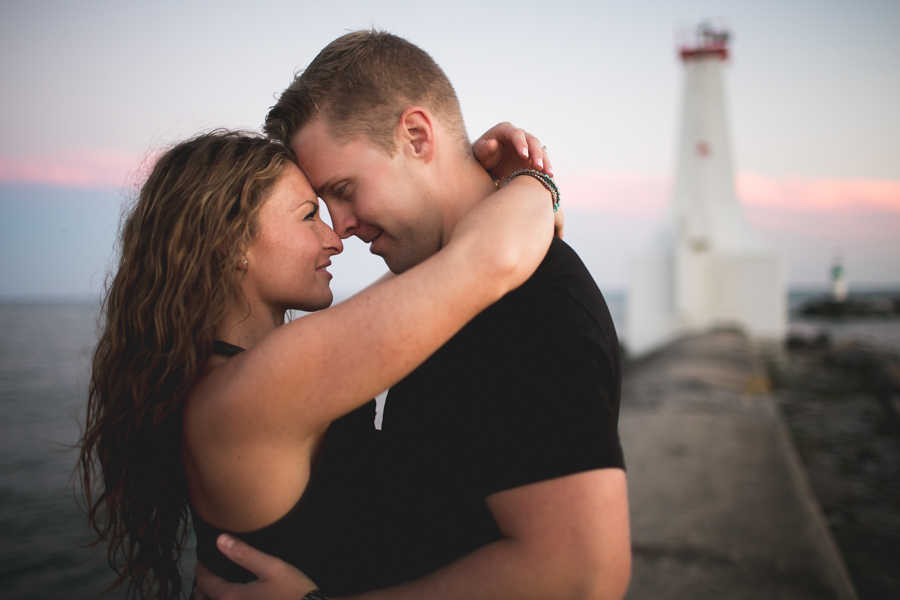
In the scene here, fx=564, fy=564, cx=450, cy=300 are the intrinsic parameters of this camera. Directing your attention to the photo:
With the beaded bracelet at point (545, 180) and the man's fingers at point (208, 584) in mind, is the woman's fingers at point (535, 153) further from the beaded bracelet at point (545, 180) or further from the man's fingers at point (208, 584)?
the man's fingers at point (208, 584)

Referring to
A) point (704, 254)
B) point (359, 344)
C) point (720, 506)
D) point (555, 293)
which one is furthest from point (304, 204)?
point (704, 254)

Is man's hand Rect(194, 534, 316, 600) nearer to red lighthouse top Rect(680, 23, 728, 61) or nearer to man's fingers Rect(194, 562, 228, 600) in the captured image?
man's fingers Rect(194, 562, 228, 600)

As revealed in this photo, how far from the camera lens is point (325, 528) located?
150cm

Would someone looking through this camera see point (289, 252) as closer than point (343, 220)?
Yes

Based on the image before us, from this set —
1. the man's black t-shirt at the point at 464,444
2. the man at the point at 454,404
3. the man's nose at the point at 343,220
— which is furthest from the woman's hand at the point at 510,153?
the man's nose at the point at 343,220

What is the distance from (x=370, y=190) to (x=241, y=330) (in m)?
0.59

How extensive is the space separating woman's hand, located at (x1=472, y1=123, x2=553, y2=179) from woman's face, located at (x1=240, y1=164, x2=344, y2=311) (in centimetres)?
64

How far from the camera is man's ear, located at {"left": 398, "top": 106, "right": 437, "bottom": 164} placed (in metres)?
1.84

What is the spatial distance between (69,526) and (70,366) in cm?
127

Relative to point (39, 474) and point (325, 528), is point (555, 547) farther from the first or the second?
point (39, 474)

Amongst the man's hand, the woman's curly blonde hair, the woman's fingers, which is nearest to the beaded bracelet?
the woman's fingers

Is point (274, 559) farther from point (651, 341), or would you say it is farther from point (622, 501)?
point (651, 341)

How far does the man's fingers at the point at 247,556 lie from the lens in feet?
4.77

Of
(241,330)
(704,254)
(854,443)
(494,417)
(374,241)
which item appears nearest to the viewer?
(494,417)
